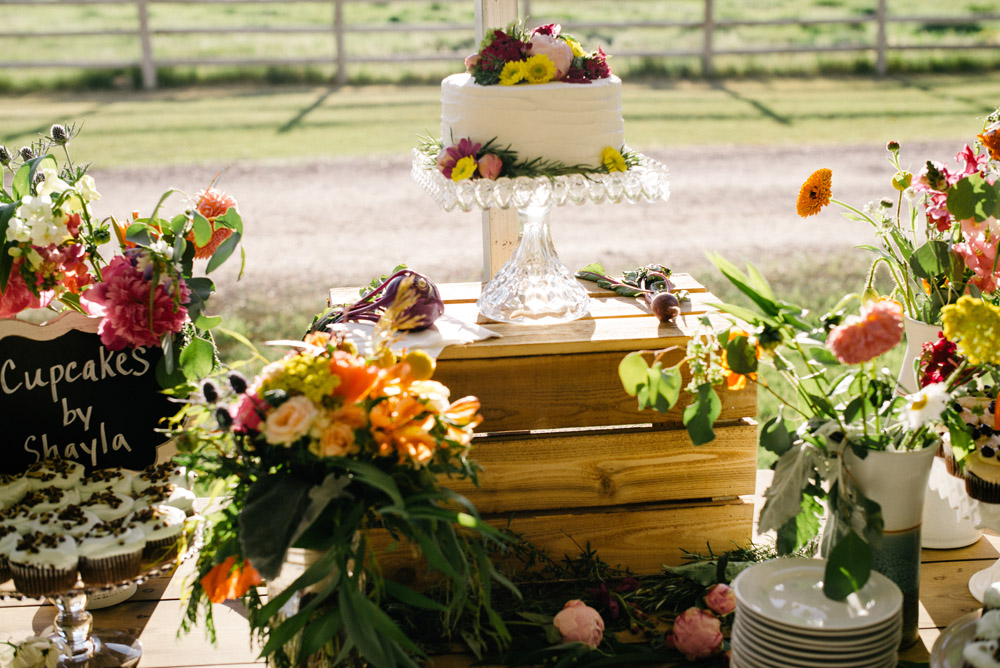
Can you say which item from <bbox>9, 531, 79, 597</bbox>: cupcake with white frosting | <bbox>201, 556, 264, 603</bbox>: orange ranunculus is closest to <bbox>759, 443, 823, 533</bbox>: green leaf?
<bbox>201, 556, 264, 603</bbox>: orange ranunculus

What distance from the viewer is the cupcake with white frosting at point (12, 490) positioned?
1350mm

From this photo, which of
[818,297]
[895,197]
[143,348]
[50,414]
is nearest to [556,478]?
[143,348]

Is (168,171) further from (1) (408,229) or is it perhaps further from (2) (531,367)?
(2) (531,367)

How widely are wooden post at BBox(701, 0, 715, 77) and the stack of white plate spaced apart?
556cm

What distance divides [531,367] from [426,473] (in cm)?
38

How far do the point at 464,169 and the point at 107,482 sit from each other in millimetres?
668

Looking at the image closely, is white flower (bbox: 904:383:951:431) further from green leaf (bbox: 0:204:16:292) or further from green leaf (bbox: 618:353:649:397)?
green leaf (bbox: 0:204:16:292)

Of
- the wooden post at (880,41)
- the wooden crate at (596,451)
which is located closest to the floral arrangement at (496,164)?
the wooden crate at (596,451)

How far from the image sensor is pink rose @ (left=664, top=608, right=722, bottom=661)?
136 centimetres

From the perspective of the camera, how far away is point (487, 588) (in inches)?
46.8

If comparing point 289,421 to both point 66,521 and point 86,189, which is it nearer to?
point 66,521

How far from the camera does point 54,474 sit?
1.41 m

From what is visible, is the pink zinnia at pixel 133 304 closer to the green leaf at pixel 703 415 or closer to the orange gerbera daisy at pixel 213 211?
the orange gerbera daisy at pixel 213 211

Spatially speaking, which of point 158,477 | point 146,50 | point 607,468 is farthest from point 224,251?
point 146,50
